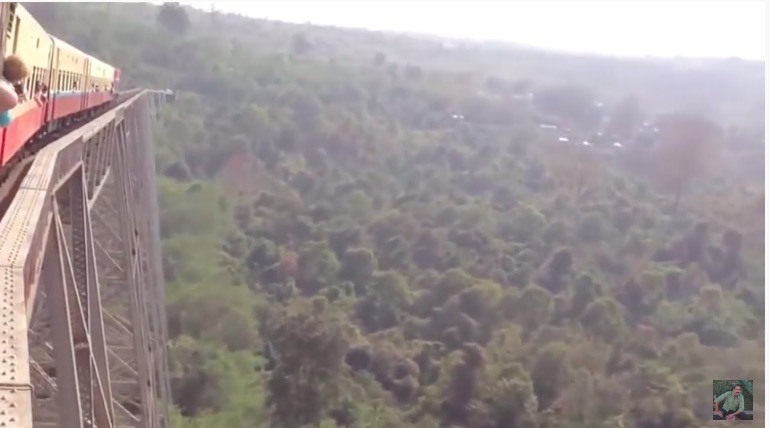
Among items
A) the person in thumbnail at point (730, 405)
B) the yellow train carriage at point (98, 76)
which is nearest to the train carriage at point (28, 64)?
the yellow train carriage at point (98, 76)

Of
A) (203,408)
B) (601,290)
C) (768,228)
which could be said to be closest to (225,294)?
(203,408)

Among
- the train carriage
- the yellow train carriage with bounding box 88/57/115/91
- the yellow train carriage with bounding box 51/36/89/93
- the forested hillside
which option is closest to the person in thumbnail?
the forested hillside

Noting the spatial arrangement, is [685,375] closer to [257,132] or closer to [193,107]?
[257,132]

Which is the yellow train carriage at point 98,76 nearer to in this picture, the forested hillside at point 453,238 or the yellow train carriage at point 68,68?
the yellow train carriage at point 68,68

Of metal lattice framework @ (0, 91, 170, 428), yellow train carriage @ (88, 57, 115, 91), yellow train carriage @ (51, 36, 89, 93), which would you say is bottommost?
metal lattice framework @ (0, 91, 170, 428)

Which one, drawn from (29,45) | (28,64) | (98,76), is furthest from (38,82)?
(98,76)

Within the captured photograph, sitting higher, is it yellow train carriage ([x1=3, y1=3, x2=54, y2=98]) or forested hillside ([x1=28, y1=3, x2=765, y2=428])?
yellow train carriage ([x1=3, y1=3, x2=54, y2=98])

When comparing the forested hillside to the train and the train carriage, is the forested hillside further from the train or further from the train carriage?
the train carriage
